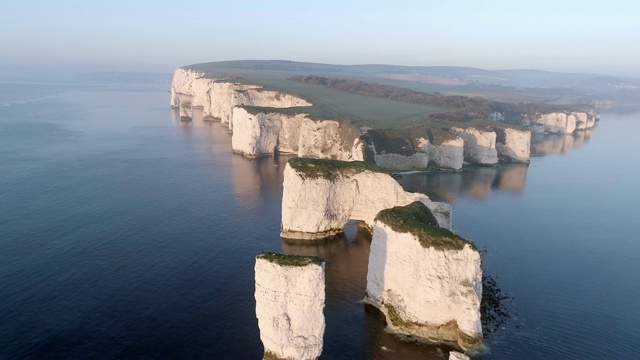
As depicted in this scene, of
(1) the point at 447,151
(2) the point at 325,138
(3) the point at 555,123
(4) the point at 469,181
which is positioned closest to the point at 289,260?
(4) the point at 469,181

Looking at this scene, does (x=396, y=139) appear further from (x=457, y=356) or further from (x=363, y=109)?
(x=457, y=356)

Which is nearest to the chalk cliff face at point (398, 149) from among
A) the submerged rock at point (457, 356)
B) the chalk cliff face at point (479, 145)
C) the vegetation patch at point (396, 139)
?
the vegetation patch at point (396, 139)

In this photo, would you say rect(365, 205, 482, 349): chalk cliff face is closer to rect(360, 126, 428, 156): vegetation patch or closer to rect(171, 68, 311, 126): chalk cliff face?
rect(360, 126, 428, 156): vegetation patch

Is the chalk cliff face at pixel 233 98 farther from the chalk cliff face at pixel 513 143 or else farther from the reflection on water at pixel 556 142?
the reflection on water at pixel 556 142

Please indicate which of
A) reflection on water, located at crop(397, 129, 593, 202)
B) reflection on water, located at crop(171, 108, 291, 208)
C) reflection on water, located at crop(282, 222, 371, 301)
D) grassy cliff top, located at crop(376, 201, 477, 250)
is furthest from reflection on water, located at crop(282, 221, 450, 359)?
reflection on water, located at crop(397, 129, 593, 202)

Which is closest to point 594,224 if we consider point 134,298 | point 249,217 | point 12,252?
point 249,217

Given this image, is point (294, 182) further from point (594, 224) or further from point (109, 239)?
point (594, 224)
